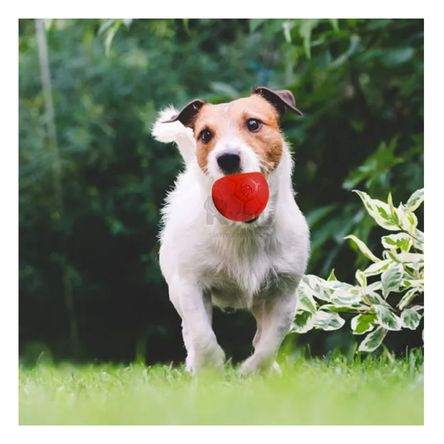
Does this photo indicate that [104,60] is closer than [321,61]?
No

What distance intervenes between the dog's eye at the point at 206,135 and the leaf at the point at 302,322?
1.02 meters

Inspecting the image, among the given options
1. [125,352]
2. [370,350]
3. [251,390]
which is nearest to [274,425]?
[251,390]

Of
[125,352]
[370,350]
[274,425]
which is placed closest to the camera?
[274,425]

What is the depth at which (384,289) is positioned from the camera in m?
4.26

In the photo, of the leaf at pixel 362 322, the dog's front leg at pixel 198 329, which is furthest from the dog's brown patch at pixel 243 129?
the leaf at pixel 362 322

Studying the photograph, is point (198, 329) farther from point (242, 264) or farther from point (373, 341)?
point (373, 341)

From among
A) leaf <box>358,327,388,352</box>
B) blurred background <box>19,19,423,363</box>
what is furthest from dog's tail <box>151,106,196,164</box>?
blurred background <box>19,19,423,363</box>

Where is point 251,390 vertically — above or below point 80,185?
below

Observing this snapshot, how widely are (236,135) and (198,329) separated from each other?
81 centimetres

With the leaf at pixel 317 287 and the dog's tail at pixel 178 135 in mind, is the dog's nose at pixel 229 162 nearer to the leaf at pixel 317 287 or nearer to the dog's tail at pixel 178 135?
the dog's tail at pixel 178 135

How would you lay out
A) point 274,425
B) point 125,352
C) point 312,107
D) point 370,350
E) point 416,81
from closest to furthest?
point 274,425 < point 370,350 < point 416,81 < point 312,107 < point 125,352

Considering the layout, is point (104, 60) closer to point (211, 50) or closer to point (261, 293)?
point (211, 50)

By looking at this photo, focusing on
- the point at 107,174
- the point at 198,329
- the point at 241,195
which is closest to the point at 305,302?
the point at 198,329

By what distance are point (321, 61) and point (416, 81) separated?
0.62 meters
